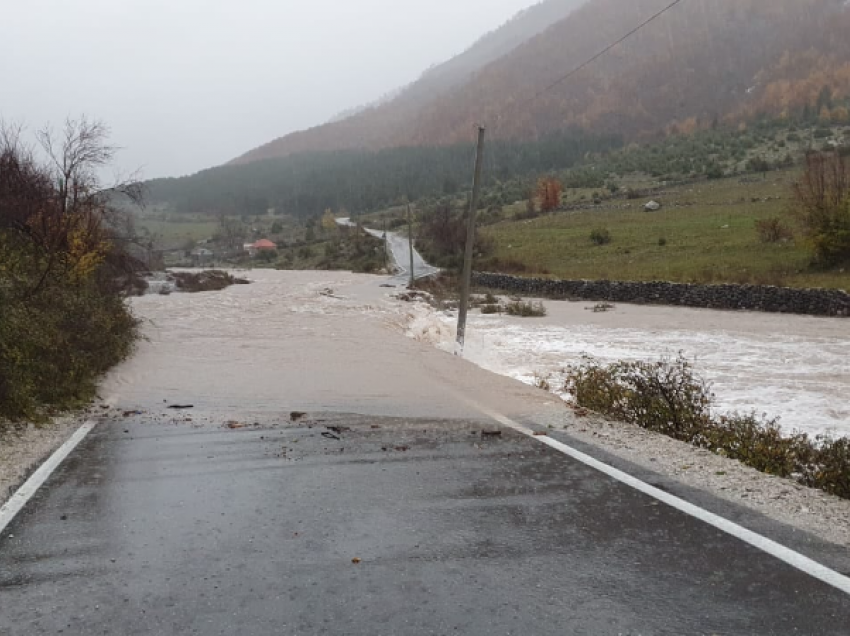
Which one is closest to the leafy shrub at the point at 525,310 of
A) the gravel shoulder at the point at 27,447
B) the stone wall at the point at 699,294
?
the stone wall at the point at 699,294

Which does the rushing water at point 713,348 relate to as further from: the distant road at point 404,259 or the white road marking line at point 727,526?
the distant road at point 404,259

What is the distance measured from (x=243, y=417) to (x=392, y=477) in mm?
4113

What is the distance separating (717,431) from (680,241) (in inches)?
1688

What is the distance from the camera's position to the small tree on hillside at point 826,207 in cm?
3603

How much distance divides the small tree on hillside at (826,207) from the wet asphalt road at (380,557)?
35.2 m

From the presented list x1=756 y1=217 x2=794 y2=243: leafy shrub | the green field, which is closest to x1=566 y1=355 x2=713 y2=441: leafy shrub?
the green field

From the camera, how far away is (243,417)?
393 inches

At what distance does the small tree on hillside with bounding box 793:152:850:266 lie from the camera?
118ft

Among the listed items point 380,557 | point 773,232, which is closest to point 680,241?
point 773,232

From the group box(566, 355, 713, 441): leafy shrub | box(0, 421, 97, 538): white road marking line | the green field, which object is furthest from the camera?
the green field

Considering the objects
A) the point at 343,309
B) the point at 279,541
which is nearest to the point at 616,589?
the point at 279,541

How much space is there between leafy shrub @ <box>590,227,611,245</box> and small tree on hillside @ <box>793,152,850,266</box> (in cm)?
1623

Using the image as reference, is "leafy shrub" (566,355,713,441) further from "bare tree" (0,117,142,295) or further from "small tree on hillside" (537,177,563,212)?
"small tree on hillside" (537,177,563,212)

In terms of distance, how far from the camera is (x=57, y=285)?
16500 millimetres
